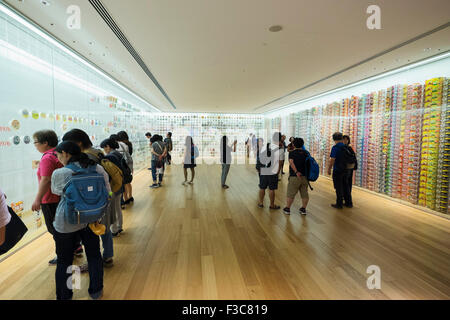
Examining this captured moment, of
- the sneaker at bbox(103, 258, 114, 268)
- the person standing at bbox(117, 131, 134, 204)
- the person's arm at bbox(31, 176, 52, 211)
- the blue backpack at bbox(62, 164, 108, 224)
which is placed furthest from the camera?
the person standing at bbox(117, 131, 134, 204)

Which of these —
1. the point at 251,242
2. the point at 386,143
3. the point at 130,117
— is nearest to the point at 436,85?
the point at 386,143

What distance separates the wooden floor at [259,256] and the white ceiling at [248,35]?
11.8 ft

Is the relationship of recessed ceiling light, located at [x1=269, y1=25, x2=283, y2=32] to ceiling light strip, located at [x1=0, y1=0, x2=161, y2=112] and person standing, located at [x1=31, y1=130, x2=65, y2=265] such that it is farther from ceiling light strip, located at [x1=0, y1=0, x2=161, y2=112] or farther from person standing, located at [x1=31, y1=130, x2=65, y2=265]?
ceiling light strip, located at [x1=0, y1=0, x2=161, y2=112]

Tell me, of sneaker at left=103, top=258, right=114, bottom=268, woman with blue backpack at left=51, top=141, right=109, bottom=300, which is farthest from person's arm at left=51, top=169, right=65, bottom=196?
sneaker at left=103, top=258, right=114, bottom=268

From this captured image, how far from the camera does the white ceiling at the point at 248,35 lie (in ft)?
10.7

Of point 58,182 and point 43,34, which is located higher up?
point 43,34

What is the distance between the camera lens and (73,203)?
6.74 feet

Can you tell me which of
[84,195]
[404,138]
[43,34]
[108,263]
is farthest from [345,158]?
[43,34]

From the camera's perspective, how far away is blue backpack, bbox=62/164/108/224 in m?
2.05

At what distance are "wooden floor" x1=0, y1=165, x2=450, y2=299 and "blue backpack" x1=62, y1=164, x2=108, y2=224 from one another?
99 cm

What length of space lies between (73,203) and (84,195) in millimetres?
107

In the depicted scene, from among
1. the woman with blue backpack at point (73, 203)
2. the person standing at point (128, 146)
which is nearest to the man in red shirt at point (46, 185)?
Result: the woman with blue backpack at point (73, 203)

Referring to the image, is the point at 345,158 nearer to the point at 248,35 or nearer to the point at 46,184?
the point at 248,35

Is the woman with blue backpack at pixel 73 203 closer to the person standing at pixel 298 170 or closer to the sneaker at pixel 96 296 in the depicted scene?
the sneaker at pixel 96 296
